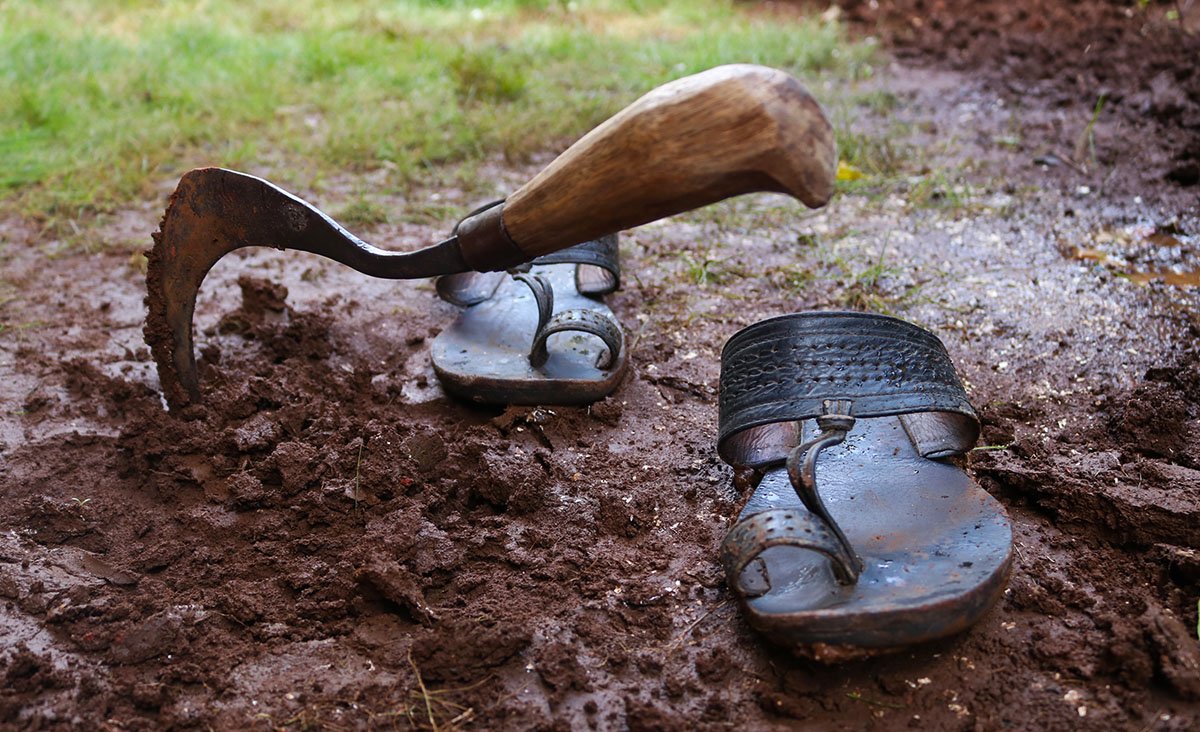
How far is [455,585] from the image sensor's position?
74.2 inches

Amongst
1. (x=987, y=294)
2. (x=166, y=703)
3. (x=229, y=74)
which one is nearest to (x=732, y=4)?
(x=229, y=74)

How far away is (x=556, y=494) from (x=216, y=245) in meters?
0.93

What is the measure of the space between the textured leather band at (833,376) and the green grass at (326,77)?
6.56 ft

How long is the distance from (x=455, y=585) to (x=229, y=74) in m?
3.99

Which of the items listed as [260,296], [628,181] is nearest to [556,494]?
[628,181]

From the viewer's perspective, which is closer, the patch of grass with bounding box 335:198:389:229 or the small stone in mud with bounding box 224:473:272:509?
the small stone in mud with bounding box 224:473:272:509

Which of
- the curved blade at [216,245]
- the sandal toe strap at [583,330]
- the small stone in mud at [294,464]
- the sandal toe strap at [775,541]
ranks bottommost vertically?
the small stone in mud at [294,464]

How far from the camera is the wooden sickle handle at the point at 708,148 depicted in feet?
5.01

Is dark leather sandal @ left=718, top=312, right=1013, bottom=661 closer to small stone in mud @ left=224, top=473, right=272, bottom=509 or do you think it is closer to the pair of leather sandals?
the pair of leather sandals

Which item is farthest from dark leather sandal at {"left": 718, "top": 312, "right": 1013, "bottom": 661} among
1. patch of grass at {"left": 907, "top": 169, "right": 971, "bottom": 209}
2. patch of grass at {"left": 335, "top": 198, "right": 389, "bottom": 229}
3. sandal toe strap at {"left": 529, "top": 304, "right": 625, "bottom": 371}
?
patch of grass at {"left": 335, "top": 198, "right": 389, "bottom": 229}

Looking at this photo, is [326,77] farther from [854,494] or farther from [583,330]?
[854,494]

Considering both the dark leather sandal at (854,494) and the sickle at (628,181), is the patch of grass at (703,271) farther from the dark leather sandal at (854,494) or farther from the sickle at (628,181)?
the sickle at (628,181)

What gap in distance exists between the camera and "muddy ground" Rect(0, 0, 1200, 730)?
1.65 m

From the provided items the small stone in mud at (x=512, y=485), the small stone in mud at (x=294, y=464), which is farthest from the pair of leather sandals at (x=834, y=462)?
the small stone in mud at (x=294, y=464)
